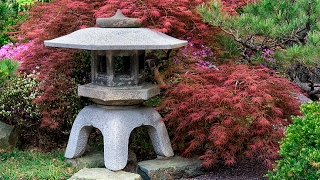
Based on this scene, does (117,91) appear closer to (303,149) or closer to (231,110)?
(231,110)

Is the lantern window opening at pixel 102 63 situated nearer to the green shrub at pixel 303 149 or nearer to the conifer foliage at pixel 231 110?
the conifer foliage at pixel 231 110

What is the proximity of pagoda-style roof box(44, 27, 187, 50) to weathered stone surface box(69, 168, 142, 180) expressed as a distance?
3.89ft

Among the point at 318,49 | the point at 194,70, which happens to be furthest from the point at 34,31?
the point at 318,49

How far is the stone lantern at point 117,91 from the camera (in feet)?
13.5

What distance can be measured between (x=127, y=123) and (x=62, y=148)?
136 centimetres

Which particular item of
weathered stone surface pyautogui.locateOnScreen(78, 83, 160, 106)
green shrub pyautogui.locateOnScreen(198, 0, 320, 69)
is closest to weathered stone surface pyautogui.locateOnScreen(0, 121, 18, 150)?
weathered stone surface pyautogui.locateOnScreen(78, 83, 160, 106)

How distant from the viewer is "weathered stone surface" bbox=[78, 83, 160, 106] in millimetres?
4266

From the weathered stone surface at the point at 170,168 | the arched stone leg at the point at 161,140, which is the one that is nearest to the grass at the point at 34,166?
the weathered stone surface at the point at 170,168

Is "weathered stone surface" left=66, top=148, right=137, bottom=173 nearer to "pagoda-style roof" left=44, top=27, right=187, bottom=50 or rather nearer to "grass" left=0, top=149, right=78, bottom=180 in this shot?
"grass" left=0, top=149, right=78, bottom=180

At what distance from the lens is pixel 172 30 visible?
495cm

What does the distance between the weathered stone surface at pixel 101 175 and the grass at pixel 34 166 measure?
326mm

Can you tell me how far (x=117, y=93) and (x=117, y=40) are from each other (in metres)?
0.57

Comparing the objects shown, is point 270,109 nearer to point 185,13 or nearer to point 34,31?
point 185,13

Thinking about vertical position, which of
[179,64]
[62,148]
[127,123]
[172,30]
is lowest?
[62,148]
